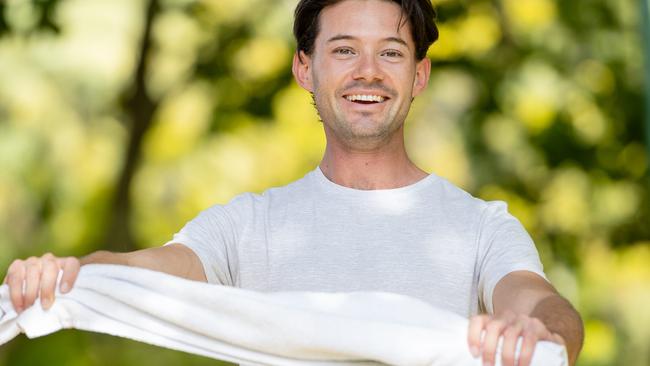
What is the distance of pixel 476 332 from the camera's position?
78.6 inches

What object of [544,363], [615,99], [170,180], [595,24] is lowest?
[544,363]

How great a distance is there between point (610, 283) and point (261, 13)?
2.85 metres

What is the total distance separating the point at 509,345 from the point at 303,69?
4.19 ft

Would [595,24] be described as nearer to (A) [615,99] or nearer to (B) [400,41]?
(A) [615,99]

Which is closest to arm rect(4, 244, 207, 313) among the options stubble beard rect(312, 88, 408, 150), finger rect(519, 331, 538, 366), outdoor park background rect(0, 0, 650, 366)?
stubble beard rect(312, 88, 408, 150)

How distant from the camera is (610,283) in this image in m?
7.70

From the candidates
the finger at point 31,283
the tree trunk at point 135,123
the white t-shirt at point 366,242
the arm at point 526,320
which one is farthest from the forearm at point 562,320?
the tree trunk at point 135,123

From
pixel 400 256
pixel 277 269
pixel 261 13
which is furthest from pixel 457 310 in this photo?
pixel 261 13

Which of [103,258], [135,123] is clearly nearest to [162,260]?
[103,258]

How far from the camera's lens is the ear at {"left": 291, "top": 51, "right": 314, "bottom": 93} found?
302cm

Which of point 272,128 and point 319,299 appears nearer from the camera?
point 319,299

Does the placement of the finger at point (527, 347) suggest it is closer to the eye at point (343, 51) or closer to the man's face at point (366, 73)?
the man's face at point (366, 73)

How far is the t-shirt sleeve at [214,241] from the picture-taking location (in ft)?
8.71

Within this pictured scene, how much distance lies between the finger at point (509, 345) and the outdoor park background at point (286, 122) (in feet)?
16.4
